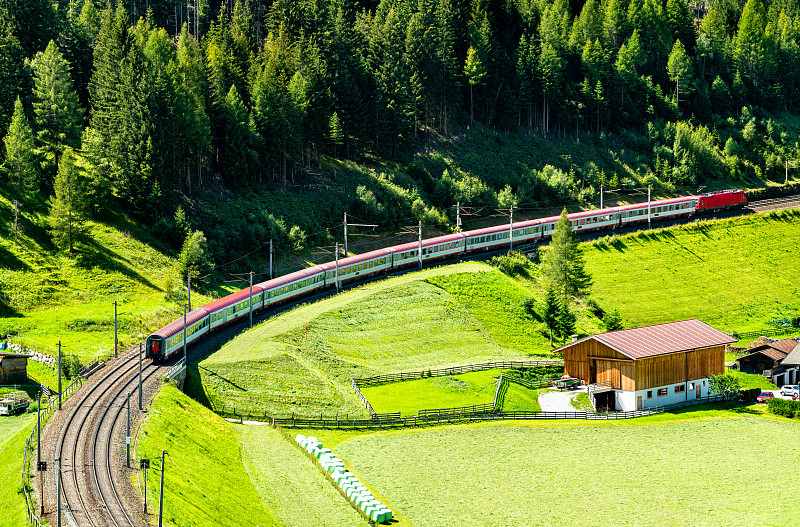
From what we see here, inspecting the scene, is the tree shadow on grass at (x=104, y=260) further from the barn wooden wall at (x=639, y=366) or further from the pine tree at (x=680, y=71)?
the pine tree at (x=680, y=71)

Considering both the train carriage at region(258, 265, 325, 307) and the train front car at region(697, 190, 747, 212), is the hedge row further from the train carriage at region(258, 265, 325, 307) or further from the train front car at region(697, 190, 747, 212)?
the train front car at region(697, 190, 747, 212)

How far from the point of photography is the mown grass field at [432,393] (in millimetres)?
70312

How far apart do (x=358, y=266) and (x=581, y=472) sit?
4623cm

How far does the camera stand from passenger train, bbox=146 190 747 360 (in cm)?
7756

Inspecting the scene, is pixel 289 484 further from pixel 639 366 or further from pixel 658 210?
pixel 658 210

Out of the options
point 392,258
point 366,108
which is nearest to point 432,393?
point 392,258

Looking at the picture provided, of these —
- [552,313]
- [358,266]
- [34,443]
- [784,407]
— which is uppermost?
[358,266]

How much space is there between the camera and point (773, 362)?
83438 mm

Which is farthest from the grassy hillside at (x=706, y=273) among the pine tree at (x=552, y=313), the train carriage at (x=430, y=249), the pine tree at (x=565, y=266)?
the train carriage at (x=430, y=249)

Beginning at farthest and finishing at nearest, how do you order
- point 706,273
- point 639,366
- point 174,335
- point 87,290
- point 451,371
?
point 706,273 → point 87,290 → point 451,371 → point 639,366 → point 174,335

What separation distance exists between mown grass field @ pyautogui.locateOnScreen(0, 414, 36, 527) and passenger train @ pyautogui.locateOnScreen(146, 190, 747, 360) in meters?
13.3

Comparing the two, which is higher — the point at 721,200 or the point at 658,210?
the point at 721,200

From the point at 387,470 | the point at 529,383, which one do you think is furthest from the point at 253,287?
the point at 387,470

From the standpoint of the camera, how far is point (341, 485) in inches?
2064
